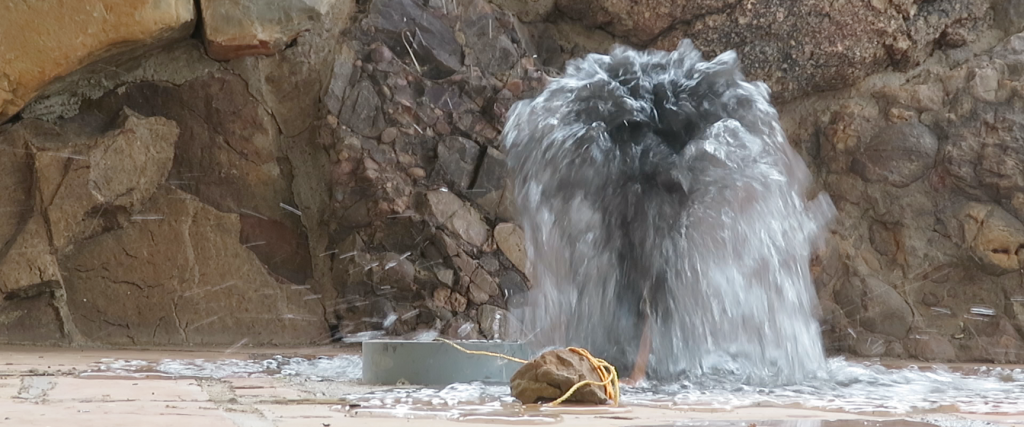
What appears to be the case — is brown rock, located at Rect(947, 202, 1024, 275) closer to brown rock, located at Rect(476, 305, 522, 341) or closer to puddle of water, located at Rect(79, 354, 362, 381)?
brown rock, located at Rect(476, 305, 522, 341)

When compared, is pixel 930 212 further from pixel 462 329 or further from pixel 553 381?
pixel 553 381

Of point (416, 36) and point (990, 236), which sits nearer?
point (990, 236)

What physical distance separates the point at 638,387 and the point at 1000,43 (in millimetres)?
2637

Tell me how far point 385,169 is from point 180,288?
0.93 m

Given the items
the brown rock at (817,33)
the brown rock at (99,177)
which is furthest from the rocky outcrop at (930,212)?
the brown rock at (99,177)

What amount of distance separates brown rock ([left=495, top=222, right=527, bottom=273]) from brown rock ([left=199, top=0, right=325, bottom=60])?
1.18 m

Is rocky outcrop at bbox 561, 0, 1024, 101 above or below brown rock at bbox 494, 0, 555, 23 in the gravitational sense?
below

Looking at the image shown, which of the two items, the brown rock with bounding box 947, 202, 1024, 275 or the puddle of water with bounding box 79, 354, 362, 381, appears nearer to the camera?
the puddle of water with bounding box 79, 354, 362, 381

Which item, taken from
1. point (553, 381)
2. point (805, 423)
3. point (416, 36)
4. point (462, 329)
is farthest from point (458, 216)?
point (805, 423)

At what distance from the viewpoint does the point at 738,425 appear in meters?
1.43

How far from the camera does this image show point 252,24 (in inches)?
148

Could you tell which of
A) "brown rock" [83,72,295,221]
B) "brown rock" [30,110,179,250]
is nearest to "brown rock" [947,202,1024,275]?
"brown rock" [83,72,295,221]

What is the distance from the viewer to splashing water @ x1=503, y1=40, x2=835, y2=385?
2.54 meters

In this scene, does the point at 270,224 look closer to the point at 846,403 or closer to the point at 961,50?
the point at 846,403
